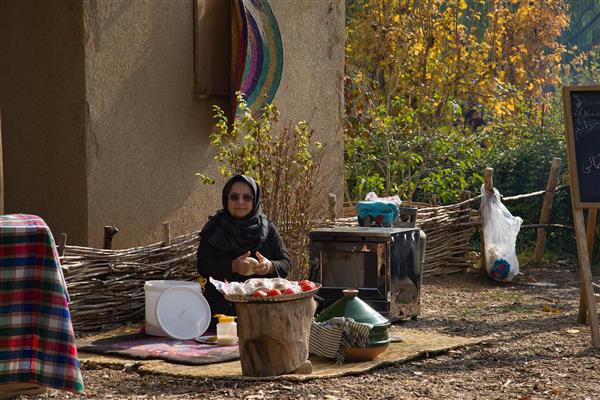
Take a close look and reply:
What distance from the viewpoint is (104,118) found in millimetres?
8539

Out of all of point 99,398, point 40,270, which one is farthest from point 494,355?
point 40,270

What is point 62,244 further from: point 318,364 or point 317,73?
point 317,73

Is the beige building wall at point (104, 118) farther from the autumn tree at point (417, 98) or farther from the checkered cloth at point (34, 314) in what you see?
the autumn tree at point (417, 98)

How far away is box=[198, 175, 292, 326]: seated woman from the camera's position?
7.48 m

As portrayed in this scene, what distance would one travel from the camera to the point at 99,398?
591 centimetres

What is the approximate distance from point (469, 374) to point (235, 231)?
1.96m

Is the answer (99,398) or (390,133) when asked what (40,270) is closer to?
(99,398)

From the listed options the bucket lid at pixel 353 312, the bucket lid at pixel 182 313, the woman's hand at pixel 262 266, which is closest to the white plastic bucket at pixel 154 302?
the bucket lid at pixel 182 313

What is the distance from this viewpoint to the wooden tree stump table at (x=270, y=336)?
20.3ft

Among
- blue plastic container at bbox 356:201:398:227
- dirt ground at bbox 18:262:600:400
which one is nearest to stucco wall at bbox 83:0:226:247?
blue plastic container at bbox 356:201:398:227

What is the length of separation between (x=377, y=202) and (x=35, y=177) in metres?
2.77

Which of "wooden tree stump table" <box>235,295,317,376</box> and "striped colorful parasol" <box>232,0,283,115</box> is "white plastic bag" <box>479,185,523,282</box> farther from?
"wooden tree stump table" <box>235,295,317,376</box>

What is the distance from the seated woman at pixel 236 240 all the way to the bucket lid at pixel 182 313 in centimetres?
20

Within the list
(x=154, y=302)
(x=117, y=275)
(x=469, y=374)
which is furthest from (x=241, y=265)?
(x=469, y=374)
